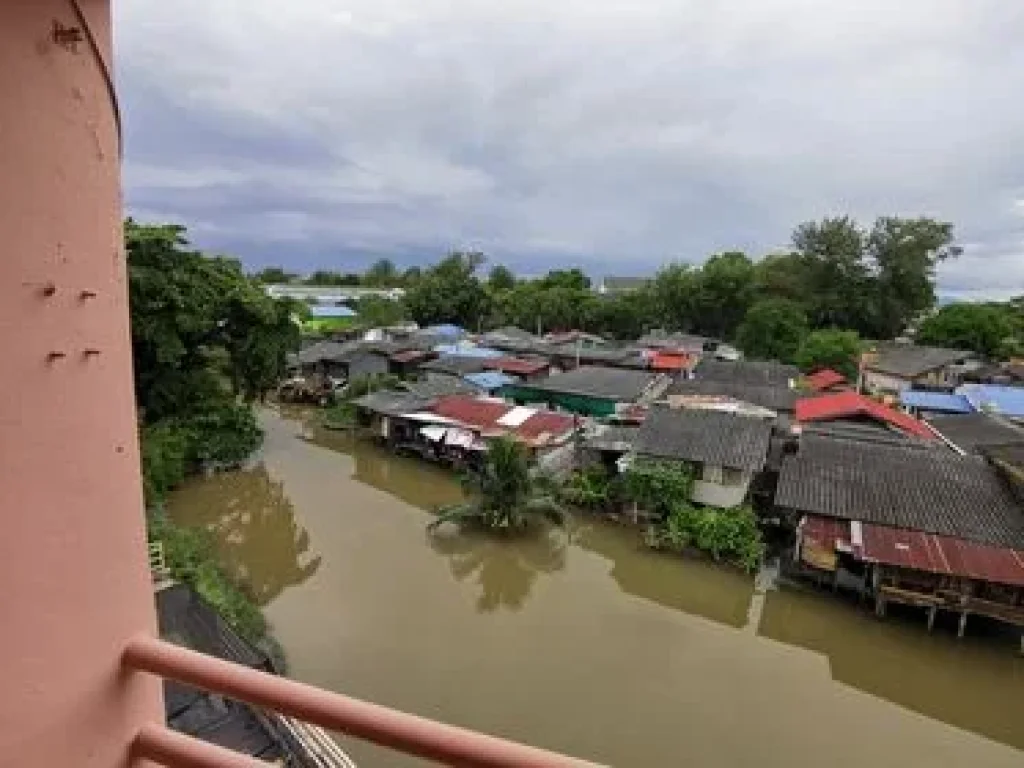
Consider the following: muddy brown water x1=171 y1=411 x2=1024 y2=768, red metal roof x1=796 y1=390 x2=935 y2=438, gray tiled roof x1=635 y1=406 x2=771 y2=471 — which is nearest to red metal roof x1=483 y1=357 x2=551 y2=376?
red metal roof x1=796 y1=390 x2=935 y2=438

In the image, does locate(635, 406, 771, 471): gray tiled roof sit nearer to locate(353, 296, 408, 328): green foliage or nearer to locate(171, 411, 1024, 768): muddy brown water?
locate(171, 411, 1024, 768): muddy brown water

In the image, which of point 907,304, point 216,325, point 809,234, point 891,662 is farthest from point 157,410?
point 907,304

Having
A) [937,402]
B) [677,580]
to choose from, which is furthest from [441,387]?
[937,402]

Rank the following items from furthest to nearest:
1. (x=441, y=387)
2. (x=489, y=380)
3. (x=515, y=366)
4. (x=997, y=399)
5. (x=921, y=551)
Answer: (x=515, y=366) → (x=489, y=380) → (x=997, y=399) → (x=441, y=387) → (x=921, y=551)

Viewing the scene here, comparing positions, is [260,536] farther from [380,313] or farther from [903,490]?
[380,313]

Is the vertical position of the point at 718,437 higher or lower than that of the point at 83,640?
lower

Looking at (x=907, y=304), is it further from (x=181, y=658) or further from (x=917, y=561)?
(x=181, y=658)
